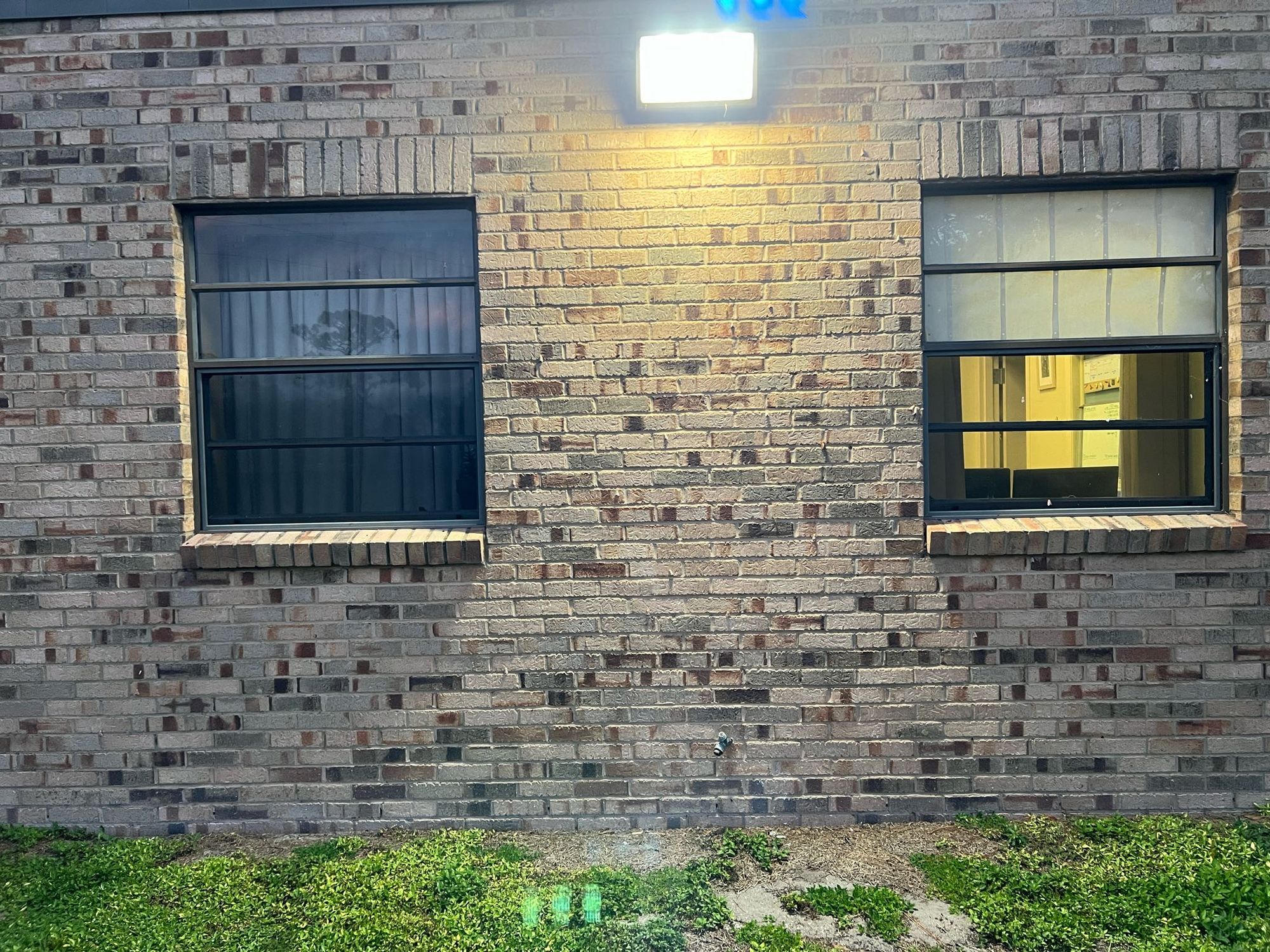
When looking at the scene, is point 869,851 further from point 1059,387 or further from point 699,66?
point 699,66

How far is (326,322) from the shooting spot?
4352 mm

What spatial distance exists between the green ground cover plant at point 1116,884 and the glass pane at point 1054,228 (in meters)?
2.75

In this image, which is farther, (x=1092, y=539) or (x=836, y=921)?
(x=1092, y=539)

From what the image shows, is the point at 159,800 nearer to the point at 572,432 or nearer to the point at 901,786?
the point at 572,432

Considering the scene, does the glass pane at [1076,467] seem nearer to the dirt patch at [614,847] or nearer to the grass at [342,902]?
the dirt patch at [614,847]

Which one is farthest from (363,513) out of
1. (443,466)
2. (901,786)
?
(901,786)

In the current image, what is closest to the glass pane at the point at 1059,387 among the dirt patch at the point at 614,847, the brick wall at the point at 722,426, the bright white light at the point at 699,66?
the brick wall at the point at 722,426

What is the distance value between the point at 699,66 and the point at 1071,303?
2.19m

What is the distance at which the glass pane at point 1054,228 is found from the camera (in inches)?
166

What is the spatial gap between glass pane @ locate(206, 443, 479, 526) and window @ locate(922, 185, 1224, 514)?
8.38 feet

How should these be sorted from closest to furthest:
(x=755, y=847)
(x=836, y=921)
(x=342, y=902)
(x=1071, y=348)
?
(x=836, y=921) → (x=342, y=902) → (x=755, y=847) → (x=1071, y=348)

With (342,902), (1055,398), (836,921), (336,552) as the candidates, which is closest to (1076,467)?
(1055,398)

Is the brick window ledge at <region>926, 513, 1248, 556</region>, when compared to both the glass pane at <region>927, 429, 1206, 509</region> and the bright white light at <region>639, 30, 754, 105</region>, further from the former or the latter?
the bright white light at <region>639, 30, 754, 105</region>

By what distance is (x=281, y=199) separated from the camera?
13.7 ft
